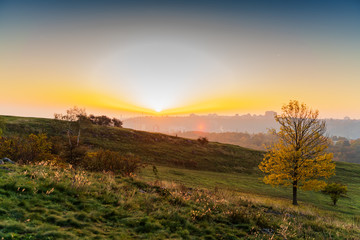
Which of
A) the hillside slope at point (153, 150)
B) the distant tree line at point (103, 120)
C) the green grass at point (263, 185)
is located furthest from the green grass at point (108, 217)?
the distant tree line at point (103, 120)

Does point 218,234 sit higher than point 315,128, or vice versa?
point 315,128

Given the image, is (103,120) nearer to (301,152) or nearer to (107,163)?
(107,163)

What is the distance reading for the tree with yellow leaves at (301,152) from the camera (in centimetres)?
2347

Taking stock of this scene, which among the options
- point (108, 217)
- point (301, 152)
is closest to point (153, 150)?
point (301, 152)

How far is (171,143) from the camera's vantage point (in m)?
76.6

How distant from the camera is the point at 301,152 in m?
24.4

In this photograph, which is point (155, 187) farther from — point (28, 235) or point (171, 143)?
point (171, 143)

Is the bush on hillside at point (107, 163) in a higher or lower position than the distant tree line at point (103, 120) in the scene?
lower

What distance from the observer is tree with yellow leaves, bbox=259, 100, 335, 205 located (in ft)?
77.0

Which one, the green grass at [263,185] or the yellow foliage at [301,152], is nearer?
the yellow foliage at [301,152]

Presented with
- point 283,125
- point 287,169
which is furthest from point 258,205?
point 283,125

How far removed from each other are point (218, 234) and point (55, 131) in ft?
209

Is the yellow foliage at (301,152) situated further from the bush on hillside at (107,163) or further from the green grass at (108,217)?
the bush on hillside at (107,163)

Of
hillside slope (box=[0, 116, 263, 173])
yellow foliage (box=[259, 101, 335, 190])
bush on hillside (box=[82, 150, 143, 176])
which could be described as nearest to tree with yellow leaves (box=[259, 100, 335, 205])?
yellow foliage (box=[259, 101, 335, 190])
